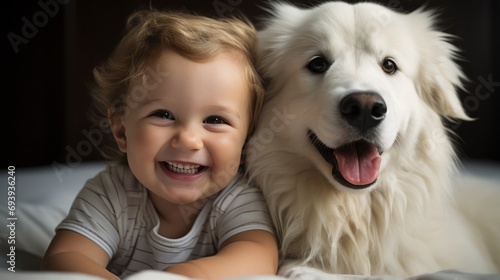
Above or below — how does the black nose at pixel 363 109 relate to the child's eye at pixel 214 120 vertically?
above

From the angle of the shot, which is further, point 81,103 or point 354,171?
point 81,103

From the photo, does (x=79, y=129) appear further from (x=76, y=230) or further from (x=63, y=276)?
(x=63, y=276)

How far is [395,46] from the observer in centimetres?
134

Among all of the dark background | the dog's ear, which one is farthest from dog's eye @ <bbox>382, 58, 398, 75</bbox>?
the dark background

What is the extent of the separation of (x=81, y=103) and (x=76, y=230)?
1620 millimetres

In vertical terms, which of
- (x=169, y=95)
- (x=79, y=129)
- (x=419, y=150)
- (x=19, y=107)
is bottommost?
(x=79, y=129)

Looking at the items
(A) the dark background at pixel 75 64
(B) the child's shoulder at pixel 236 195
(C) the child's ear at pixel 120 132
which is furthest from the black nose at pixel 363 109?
Answer: (A) the dark background at pixel 75 64

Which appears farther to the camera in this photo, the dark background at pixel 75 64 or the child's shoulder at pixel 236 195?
the dark background at pixel 75 64

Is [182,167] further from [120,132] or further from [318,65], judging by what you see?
[318,65]

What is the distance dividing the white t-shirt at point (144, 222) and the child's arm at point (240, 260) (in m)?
0.03

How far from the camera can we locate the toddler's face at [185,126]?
1.16 metres

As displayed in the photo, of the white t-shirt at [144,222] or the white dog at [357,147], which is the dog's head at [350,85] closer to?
the white dog at [357,147]

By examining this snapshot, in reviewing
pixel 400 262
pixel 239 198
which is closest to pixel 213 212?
pixel 239 198

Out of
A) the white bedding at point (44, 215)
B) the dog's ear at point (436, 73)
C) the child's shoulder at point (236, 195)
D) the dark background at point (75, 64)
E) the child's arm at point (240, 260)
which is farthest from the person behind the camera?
the dark background at point (75, 64)
